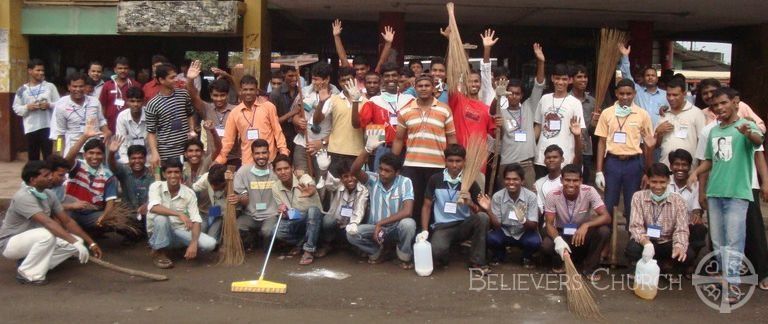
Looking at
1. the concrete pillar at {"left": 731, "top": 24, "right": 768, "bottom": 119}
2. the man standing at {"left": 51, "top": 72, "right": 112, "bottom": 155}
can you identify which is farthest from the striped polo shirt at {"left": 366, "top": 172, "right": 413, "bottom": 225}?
the concrete pillar at {"left": 731, "top": 24, "right": 768, "bottom": 119}

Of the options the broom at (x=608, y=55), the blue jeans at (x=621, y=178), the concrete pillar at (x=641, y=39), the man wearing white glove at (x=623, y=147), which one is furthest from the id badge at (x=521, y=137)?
the concrete pillar at (x=641, y=39)

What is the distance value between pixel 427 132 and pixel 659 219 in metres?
1.90

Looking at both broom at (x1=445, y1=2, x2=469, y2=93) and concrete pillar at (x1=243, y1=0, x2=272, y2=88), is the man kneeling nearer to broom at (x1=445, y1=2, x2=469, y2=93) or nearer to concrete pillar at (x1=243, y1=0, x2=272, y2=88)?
broom at (x1=445, y1=2, x2=469, y2=93)

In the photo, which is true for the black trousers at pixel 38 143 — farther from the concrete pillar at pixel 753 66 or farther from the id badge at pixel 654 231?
the concrete pillar at pixel 753 66

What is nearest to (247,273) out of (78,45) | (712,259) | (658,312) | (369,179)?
(369,179)

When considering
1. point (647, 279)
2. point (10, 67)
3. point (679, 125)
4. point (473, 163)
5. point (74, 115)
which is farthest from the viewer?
point (10, 67)

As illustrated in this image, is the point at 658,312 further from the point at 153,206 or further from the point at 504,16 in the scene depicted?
the point at 504,16

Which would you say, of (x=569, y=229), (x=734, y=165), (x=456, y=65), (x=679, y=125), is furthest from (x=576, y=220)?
(x=456, y=65)

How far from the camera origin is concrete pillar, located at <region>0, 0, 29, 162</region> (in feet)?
33.7

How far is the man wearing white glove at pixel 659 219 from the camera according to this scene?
538cm

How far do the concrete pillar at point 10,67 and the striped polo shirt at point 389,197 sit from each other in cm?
686

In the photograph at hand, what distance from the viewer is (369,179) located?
20.0 ft

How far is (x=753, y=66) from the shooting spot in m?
11.1

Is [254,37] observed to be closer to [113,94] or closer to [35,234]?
[113,94]
